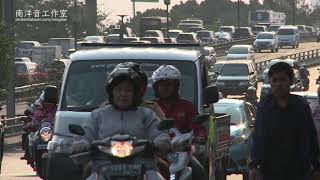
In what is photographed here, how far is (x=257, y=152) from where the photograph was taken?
8.88 metres

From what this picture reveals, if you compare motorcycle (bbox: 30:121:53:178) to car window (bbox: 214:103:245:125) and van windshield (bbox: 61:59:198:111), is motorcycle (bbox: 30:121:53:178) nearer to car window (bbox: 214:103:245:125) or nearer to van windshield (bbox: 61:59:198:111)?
van windshield (bbox: 61:59:198:111)

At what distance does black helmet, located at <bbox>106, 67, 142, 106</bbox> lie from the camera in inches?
305

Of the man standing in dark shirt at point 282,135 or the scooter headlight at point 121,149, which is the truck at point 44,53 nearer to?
the man standing in dark shirt at point 282,135

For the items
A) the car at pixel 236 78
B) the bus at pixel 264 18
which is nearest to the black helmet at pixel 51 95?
the car at pixel 236 78

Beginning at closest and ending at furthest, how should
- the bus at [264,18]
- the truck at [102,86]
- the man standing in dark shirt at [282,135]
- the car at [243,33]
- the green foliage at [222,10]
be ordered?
the man standing in dark shirt at [282,135]
the truck at [102,86]
the car at [243,33]
the bus at [264,18]
the green foliage at [222,10]

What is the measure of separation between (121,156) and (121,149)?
1.8 inches

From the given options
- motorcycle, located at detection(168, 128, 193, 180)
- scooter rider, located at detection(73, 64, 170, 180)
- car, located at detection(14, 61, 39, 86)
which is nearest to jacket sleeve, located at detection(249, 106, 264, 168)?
motorcycle, located at detection(168, 128, 193, 180)

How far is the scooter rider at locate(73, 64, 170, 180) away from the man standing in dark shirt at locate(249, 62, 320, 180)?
3.88 ft

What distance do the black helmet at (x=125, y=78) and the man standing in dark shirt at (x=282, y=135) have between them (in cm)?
137

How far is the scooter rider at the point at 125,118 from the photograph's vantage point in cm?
772

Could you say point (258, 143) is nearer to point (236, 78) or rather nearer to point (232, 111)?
point (232, 111)

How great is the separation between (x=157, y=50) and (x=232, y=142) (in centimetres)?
718

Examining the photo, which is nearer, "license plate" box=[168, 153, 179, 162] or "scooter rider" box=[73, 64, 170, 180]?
"scooter rider" box=[73, 64, 170, 180]

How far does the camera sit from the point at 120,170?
24.5 feet
